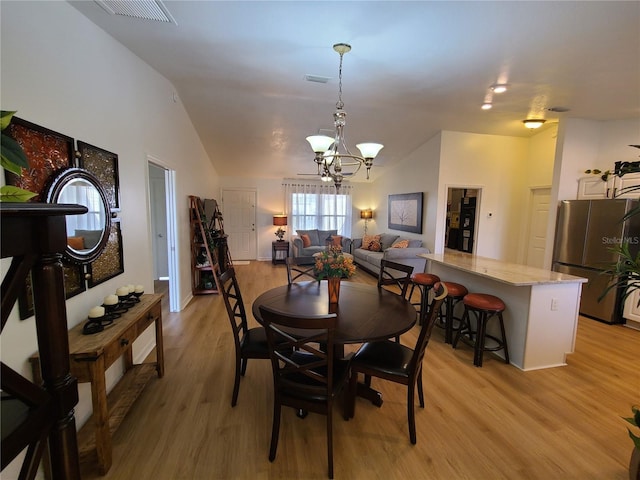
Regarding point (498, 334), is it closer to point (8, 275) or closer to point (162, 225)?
point (8, 275)

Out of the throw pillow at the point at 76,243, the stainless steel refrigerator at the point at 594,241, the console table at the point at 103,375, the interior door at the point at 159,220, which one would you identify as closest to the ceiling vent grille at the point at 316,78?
the throw pillow at the point at 76,243

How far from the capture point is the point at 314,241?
7.64 m

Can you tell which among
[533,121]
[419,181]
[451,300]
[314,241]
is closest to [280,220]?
[314,241]

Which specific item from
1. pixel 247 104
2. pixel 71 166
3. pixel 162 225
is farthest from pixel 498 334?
pixel 162 225

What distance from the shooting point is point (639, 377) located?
256cm

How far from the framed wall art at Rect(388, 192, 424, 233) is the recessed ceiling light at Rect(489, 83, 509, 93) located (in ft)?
7.63

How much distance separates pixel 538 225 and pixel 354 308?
15.7 feet

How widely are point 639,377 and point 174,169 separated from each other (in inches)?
212

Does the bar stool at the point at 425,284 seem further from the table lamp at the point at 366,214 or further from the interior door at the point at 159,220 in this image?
the table lamp at the point at 366,214

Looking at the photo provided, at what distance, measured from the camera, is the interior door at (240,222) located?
765 centimetres

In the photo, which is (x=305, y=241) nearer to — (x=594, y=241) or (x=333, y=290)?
(x=333, y=290)

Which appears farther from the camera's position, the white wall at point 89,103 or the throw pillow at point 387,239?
the throw pillow at point 387,239

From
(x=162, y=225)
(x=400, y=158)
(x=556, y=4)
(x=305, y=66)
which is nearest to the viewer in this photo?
(x=556, y=4)

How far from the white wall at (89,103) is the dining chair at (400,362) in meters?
1.83
